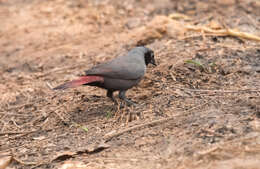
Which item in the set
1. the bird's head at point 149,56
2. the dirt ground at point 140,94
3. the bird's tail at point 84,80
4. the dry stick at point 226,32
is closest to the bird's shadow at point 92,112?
the dirt ground at point 140,94

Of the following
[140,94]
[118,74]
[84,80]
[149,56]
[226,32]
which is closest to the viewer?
[84,80]

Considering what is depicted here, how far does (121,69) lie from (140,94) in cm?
56

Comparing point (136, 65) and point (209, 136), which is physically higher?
point (136, 65)

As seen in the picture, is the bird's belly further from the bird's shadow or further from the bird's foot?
the bird's shadow

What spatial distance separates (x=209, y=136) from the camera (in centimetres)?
405

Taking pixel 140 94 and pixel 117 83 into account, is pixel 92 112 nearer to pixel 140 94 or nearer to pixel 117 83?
pixel 117 83

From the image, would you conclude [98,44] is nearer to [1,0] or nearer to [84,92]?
[84,92]

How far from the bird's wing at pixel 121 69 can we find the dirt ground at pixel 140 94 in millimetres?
397

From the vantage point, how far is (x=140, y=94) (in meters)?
5.56

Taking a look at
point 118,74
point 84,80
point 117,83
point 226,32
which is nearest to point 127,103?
point 117,83

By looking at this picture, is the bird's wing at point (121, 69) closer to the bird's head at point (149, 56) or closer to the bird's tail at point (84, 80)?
the bird's tail at point (84, 80)

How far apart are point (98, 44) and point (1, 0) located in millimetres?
5445

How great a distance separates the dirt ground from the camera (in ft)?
13.2

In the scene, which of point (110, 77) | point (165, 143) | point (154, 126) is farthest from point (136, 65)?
point (165, 143)
